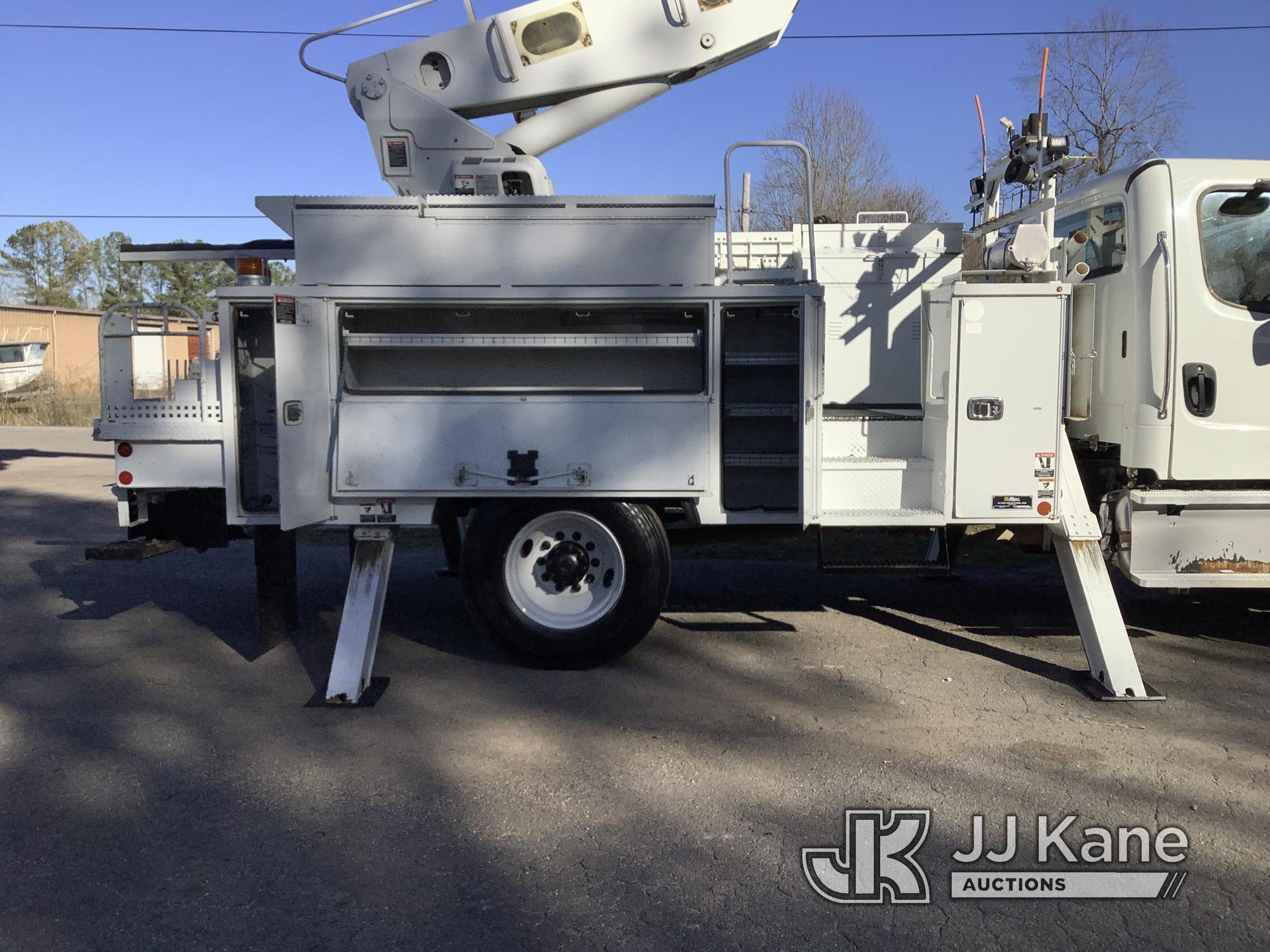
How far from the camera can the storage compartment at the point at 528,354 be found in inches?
221

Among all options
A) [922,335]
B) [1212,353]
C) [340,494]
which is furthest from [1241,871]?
[340,494]

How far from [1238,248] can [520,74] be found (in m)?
4.20

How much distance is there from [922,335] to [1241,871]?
3.49m

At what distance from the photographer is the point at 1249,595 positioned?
7402mm

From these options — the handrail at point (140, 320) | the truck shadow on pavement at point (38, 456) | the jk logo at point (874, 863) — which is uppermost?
the handrail at point (140, 320)

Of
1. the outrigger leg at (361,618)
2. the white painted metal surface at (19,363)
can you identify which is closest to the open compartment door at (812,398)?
the outrigger leg at (361,618)

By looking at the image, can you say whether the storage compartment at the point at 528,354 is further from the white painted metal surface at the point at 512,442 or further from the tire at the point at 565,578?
the tire at the point at 565,578

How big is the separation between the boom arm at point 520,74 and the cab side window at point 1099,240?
224 cm

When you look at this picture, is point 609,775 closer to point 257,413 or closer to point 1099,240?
point 257,413

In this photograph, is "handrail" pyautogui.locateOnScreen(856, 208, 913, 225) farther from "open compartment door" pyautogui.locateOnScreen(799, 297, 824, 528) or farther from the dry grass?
the dry grass

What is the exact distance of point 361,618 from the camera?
5.46 meters

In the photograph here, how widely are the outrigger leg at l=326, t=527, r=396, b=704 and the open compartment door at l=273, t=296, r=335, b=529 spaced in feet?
1.11

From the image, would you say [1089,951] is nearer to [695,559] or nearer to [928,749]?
[928,749]

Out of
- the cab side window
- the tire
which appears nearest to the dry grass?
the tire
